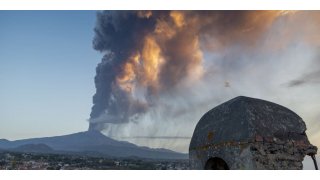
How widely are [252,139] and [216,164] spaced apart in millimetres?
2146

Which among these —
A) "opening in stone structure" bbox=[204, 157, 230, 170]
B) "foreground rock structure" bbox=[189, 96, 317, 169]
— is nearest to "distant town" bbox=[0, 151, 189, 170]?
"opening in stone structure" bbox=[204, 157, 230, 170]

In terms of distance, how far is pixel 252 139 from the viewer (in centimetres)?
796

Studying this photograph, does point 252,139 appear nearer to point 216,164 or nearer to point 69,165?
point 216,164

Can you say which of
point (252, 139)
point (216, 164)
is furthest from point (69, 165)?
point (252, 139)

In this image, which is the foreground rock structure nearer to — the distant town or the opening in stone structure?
the opening in stone structure

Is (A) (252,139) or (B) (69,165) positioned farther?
(B) (69,165)

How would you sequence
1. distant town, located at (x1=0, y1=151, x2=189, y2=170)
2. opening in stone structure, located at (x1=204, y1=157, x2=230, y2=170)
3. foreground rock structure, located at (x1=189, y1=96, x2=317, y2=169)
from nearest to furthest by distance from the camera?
foreground rock structure, located at (x1=189, y1=96, x2=317, y2=169), opening in stone structure, located at (x1=204, y1=157, x2=230, y2=170), distant town, located at (x1=0, y1=151, x2=189, y2=170)

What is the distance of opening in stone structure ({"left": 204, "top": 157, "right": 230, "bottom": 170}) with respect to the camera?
31.5 feet

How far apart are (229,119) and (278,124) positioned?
1.33 meters

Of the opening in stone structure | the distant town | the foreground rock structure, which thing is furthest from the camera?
the distant town

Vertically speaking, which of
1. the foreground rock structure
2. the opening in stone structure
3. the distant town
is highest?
the foreground rock structure

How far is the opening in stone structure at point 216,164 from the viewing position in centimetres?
959
